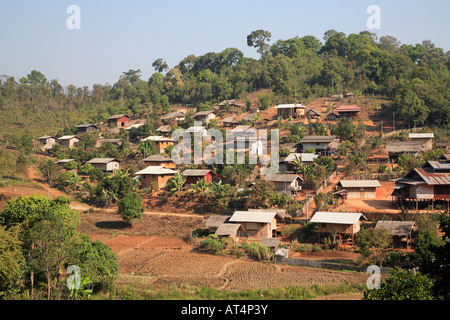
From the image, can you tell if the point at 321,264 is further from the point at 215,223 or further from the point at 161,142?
the point at 161,142

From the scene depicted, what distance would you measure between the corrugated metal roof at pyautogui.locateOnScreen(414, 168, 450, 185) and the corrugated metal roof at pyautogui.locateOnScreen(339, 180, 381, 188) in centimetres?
388

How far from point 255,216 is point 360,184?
10.0m

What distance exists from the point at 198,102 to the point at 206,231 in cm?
4386

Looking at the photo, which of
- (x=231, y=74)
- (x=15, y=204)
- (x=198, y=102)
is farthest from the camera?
(x=231, y=74)

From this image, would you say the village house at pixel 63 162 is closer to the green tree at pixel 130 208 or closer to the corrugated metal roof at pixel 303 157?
the green tree at pixel 130 208

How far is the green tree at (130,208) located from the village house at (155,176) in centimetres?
710

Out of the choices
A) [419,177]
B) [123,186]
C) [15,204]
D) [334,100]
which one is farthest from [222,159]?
[334,100]

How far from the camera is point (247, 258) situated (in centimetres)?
2508

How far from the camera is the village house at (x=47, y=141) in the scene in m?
54.5

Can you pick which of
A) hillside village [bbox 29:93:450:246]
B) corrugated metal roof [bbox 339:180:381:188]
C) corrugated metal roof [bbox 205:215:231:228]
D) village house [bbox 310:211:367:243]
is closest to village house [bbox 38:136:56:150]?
hillside village [bbox 29:93:450:246]

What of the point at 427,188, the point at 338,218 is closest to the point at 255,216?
the point at 338,218

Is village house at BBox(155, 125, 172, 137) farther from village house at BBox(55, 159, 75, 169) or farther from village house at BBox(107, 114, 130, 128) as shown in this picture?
village house at BBox(55, 159, 75, 169)

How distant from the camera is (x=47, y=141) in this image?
55.2 meters

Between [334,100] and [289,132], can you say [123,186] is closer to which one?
[289,132]
